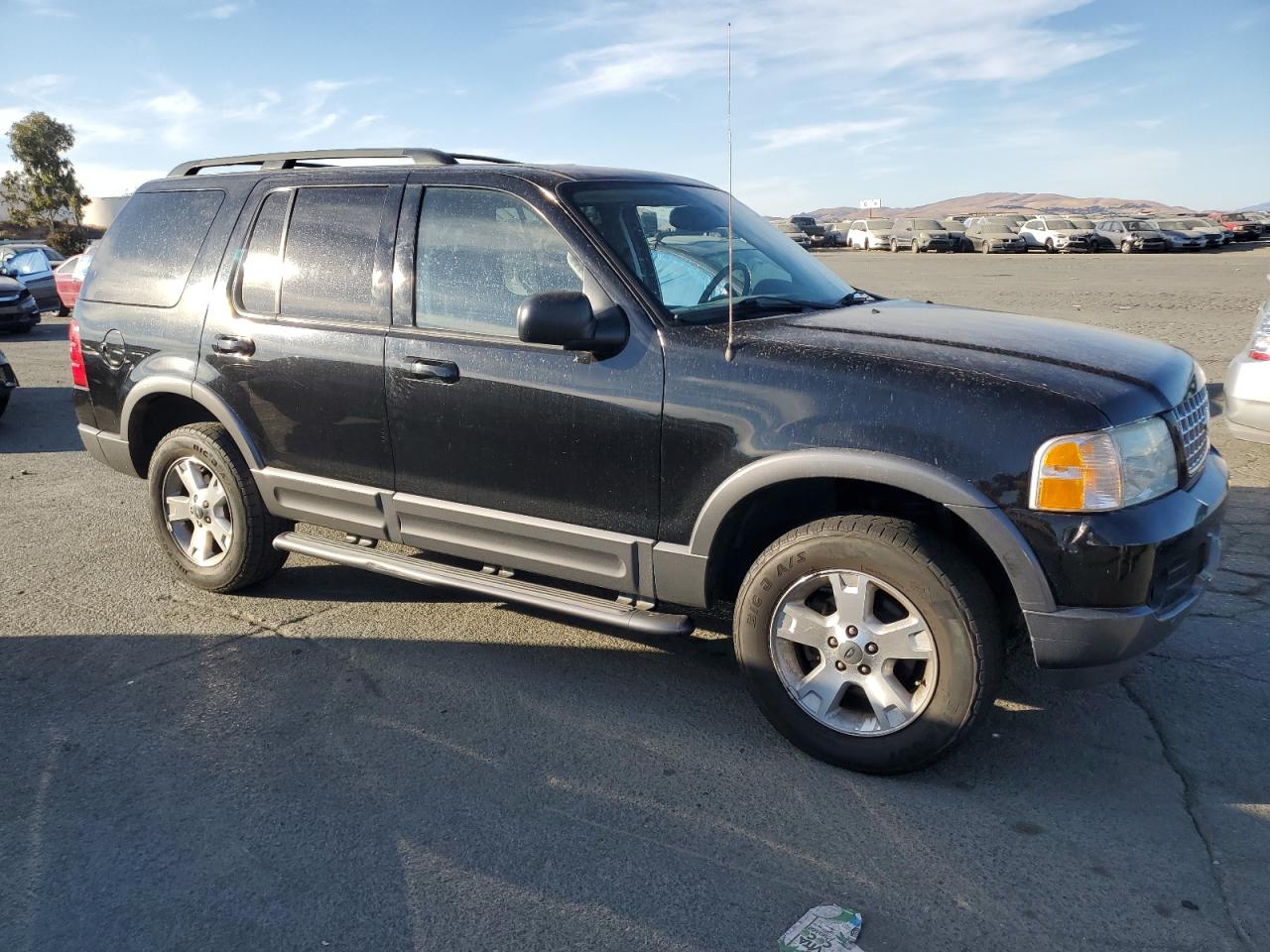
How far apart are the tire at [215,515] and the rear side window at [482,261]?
1325 mm

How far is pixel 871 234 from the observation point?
165 feet

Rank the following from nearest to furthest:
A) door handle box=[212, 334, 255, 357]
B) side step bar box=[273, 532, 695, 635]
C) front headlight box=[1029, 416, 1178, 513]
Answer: front headlight box=[1029, 416, 1178, 513]
side step bar box=[273, 532, 695, 635]
door handle box=[212, 334, 255, 357]

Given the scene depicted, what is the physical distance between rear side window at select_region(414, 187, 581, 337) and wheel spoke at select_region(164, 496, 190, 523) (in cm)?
178

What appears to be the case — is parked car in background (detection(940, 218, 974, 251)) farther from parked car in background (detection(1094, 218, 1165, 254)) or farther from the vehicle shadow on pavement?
the vehicle shadow on pavement

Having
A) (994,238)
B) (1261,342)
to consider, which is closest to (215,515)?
(1261,342)

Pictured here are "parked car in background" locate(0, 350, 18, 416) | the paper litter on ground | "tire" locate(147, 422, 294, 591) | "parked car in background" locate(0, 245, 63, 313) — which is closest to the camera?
the paper litter on ground

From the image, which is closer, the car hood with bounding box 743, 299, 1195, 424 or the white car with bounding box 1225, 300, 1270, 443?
the car hood with bounding box 743, 299, 1195, 424

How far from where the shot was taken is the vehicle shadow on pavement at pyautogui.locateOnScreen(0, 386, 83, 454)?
888 centimetres

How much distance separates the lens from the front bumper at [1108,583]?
3057 millimetres

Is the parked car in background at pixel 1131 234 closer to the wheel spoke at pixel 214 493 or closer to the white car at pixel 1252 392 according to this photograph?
the white car at pixel 1252 392

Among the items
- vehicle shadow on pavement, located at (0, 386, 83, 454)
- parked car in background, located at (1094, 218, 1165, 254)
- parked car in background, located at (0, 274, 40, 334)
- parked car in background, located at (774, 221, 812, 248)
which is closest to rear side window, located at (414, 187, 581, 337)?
vehicle shadow on pavement, located at (0, 386, 83, 454)

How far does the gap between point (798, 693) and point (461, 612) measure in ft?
6.32

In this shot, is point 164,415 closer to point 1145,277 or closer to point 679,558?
point 679,558

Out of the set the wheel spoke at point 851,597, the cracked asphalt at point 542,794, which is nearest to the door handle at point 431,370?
the cracked asphalt at point 542,794
